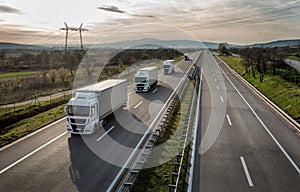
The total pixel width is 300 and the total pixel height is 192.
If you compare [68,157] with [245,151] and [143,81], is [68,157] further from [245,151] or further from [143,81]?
[143,81]

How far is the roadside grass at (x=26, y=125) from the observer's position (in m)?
16.5

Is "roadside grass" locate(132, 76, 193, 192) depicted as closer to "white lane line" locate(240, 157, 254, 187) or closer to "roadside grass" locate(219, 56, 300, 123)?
"white lane line" locate(240, 157, 254, 187)

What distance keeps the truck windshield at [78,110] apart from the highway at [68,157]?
1.58 metres

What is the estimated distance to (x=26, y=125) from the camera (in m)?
19.2

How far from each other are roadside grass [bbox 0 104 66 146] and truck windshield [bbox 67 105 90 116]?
3.62 metres

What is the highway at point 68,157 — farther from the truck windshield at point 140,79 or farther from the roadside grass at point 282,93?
the roadside grass at point 282,93

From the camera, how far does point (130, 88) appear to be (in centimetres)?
3494

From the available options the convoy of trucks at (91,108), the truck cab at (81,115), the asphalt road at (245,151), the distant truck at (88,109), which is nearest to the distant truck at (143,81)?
the asphalt road at (245,151)

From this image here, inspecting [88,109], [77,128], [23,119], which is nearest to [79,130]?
[77,128]

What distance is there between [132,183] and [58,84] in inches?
1313

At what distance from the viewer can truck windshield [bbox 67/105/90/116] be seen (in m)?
16.6

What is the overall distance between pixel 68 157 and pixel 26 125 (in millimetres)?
7154

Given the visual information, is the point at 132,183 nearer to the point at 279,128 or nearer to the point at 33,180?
the point at 33,180

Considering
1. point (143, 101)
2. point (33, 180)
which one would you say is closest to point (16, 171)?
point (33, 180)
